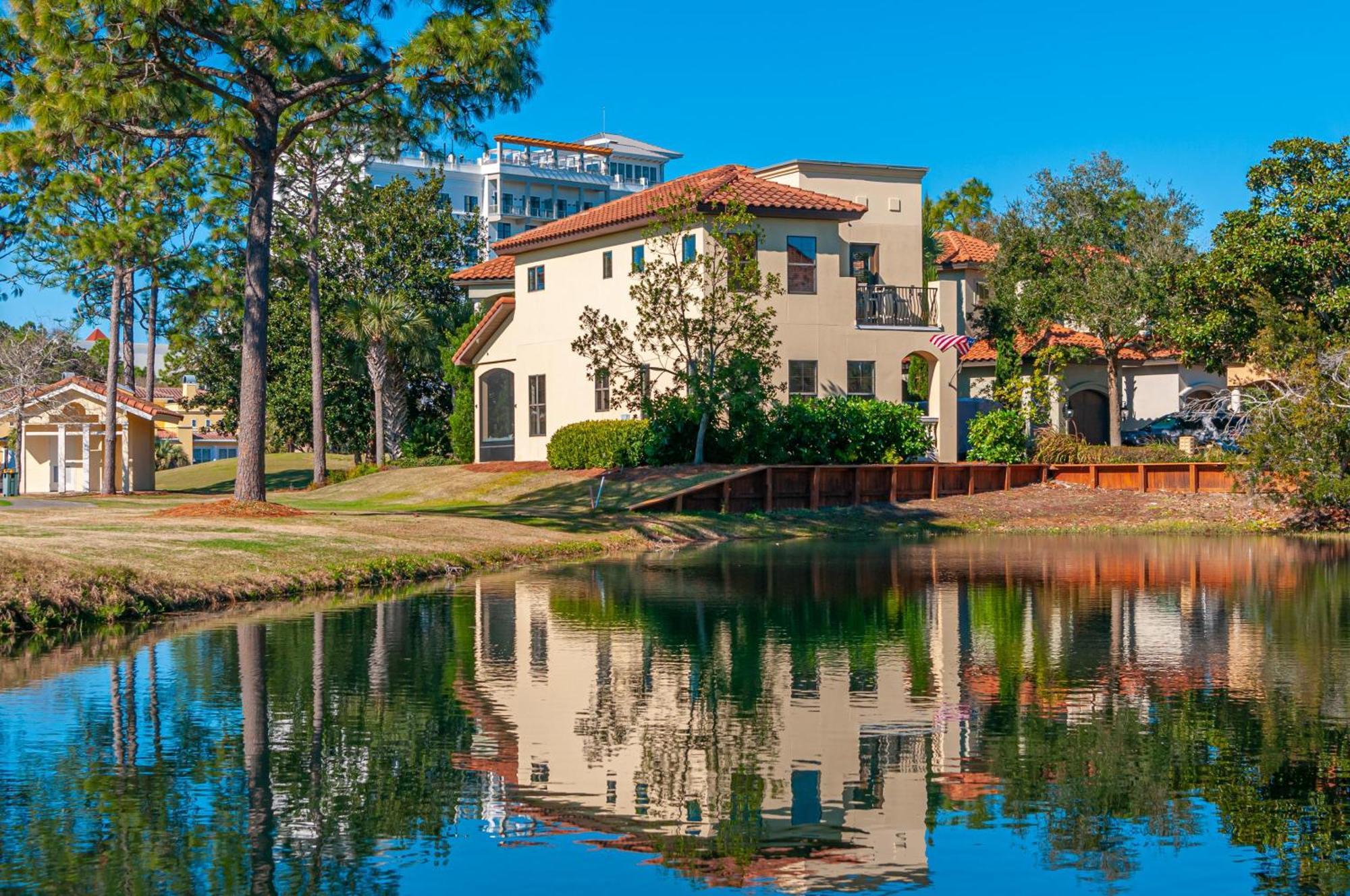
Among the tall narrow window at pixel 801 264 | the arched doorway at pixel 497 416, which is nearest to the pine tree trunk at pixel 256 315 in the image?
the tall narrow window at pixel 801 264

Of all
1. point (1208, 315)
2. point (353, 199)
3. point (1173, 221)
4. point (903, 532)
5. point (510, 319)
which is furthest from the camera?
point (353, 199)

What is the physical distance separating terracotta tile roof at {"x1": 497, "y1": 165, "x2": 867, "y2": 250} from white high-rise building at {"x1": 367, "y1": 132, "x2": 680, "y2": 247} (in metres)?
81.4

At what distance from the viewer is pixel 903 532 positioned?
3919 cm

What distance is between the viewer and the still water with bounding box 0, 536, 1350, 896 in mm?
8359

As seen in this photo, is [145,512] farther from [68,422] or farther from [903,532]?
[68,422]

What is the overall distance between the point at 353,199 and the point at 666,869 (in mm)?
56059

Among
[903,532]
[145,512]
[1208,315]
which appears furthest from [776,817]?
[1208,315]

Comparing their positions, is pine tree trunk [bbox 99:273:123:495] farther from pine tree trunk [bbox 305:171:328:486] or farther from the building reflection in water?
the building reflection in water

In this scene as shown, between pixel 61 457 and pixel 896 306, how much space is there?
94.9 feet

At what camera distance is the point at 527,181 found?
138250 millimetres

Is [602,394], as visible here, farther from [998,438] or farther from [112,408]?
[112,408]

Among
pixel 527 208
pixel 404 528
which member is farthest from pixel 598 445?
pixel 527 208

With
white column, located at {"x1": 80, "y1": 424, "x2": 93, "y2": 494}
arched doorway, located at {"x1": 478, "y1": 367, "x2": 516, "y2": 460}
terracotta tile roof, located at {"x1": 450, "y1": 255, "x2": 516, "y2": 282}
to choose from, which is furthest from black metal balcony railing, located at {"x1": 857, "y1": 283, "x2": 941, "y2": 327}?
white column, located at {"x1": 80, "y1": 424, "x2": 93, "y2": 494}

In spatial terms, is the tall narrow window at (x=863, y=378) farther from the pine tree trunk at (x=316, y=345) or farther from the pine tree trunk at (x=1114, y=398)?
the pine tree trunk at (x=316, y=345)
